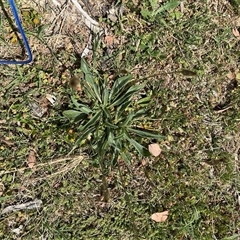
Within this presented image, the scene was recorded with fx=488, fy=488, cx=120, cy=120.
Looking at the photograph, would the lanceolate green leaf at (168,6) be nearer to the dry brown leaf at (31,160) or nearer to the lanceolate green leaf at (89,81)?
the lanceolate green leaf at (89,81)

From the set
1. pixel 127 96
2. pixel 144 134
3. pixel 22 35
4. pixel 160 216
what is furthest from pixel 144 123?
pixel 22 35

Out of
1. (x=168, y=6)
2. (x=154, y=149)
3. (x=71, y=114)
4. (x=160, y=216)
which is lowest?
(x=160, y=216)

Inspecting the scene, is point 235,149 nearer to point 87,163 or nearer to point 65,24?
point 87,163

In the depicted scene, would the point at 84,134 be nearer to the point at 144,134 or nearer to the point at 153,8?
the point at 144,134

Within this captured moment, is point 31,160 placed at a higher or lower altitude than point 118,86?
lower

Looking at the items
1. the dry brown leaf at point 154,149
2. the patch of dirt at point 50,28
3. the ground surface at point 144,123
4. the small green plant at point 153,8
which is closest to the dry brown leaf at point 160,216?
the ground surface at point 144,123

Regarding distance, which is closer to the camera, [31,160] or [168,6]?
[31,160]
